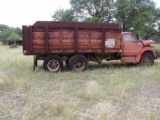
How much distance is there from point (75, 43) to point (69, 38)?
373mm

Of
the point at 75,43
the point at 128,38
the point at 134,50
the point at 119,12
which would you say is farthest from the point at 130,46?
the point at 119,12

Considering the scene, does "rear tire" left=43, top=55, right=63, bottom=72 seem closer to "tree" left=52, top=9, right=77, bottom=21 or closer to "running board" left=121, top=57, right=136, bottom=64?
"running board" left=121, top=57, right=136, bottom=64

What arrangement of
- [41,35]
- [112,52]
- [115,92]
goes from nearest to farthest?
[115,92] → [41,35] → [112,52]

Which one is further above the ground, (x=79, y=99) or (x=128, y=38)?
(x=128, y=38)

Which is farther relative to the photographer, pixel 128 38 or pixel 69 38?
pixel 128 38

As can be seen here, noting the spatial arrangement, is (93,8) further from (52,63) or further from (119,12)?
(52,63)

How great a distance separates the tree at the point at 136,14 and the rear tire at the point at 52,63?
18.8m

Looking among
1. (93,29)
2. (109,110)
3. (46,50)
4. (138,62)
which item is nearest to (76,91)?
(109,110)

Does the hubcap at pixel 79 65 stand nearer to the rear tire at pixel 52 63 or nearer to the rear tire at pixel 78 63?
the rear tire at pixel 78 63

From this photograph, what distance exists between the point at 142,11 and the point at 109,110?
25192 mm

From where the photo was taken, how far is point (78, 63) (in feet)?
37.0

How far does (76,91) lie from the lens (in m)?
7.09

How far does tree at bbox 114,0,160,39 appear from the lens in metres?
27.8

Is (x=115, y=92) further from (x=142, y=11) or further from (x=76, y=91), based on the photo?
(x=142, y=11)
